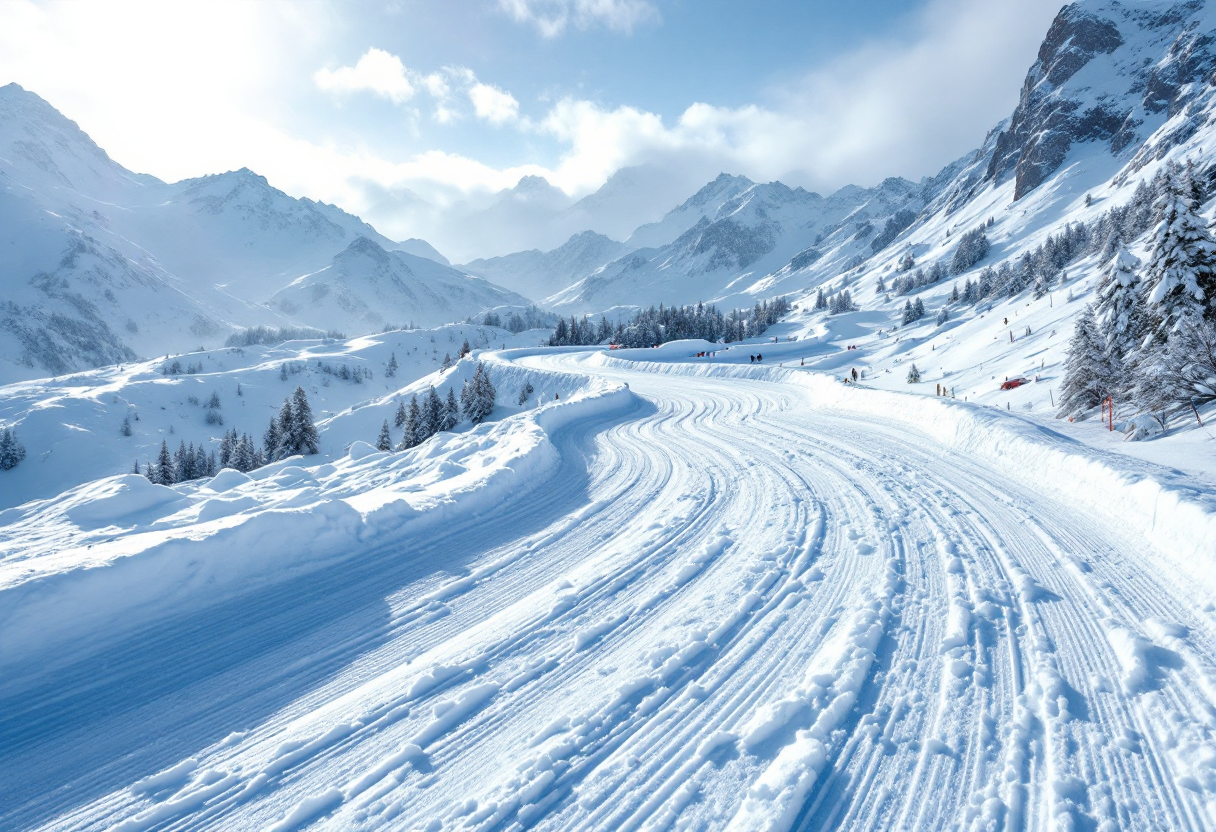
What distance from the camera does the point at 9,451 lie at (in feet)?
217

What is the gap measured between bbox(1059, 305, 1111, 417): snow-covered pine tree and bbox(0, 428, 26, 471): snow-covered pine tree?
104 metres

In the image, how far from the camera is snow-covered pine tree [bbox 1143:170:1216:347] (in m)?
13.3

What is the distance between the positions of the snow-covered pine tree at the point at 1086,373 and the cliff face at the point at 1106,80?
177935 millimetres

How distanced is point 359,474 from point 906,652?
938cm

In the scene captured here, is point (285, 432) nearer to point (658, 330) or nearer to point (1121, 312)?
point (1121, 312)

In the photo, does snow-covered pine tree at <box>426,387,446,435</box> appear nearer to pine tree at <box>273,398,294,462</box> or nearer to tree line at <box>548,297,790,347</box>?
pine tree at <box>273,398,294,462</box>

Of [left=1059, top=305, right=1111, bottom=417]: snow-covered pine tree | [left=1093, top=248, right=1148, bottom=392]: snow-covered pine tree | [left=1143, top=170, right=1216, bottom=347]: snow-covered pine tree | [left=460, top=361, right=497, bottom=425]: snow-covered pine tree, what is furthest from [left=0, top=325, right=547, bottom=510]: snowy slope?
[left=1143, top=170, right=1216, bottom=347]: snow-covered pine tree

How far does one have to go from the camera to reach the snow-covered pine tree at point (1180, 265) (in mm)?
13266

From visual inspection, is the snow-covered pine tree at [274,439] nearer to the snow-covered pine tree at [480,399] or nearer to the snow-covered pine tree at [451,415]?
the snow-covered pine tree at [451,415]

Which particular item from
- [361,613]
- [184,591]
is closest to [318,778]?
[361,613]

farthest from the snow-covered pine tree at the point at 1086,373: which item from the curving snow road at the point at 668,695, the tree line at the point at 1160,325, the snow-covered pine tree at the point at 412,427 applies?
the snow-covered pine tree at the point at 412,427

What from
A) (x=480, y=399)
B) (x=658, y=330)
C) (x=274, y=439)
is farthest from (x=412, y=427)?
(x=658, y=330)

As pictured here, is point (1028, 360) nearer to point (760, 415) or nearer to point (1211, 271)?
point (1211, 271)

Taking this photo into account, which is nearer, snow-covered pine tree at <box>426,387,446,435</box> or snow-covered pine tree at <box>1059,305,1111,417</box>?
snow-covered pine tree at <box>1059,305,1111,417</box>
